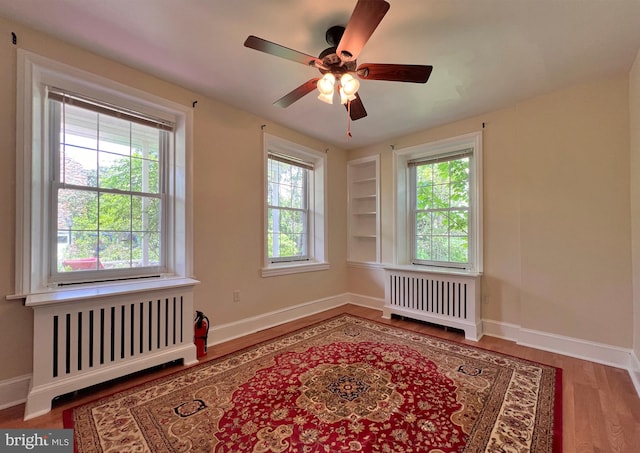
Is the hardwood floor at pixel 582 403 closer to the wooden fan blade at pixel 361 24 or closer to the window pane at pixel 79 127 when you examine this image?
the window pane at pixel 79 127

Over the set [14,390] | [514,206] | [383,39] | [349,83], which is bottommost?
[14,390]

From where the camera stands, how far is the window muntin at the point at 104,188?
88.6 inches

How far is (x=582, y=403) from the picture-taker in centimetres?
195

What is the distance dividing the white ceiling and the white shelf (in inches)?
70.4

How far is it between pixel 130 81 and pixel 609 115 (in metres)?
4.29

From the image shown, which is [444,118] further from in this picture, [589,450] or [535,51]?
[589,450]

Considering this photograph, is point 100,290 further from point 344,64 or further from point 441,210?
point 441,210

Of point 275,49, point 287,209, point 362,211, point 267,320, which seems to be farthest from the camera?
point 362,211

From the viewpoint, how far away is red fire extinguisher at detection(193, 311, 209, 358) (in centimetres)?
269

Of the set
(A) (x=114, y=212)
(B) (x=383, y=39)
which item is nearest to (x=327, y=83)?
(B) (x=383, y=39)

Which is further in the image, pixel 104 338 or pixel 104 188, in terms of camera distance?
pixel 104 188

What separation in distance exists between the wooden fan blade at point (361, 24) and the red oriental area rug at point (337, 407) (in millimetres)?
2246

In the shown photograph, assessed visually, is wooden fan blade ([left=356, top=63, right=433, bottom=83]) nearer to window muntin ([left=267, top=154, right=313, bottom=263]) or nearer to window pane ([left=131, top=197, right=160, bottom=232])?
window muntin ([left=267, top=154, right=313, bottom=263])

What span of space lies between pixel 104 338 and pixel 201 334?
789 mm
